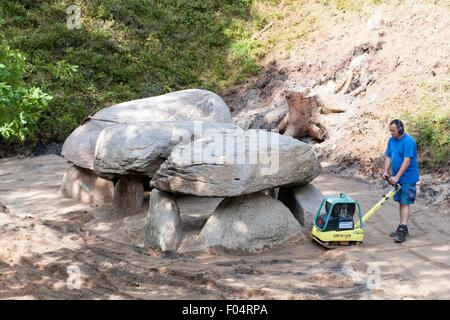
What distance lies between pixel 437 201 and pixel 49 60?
11.4 meters

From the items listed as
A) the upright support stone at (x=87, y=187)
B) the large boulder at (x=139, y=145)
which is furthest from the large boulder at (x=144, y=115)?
the large boulder at (x=139, y=145)

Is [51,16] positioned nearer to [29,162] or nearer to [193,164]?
[29,162]

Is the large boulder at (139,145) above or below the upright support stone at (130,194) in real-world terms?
above

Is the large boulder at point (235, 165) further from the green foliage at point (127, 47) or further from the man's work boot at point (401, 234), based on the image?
the green foliage at point (127, 47)

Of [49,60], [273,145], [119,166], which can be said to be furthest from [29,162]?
[273,145]

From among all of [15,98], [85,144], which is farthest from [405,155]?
[85,144]

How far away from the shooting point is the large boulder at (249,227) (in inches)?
296

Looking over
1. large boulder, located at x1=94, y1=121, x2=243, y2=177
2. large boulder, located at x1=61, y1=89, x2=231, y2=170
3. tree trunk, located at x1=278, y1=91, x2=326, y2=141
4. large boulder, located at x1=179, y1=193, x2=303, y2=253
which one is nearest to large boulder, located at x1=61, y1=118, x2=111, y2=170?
large boulder, located at x1=61, y1=89, x2=231, y2=170

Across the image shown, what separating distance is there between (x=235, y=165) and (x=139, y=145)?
1.78 metres

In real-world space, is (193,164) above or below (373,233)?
above

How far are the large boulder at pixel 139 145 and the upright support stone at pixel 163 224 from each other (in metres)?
0.55

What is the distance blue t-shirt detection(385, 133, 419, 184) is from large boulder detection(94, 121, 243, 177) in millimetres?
2353

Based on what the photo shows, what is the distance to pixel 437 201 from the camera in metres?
9.31

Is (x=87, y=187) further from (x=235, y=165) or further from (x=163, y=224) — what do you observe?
(x=235, y=165)
